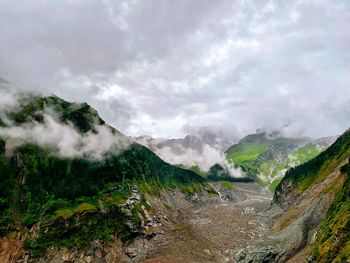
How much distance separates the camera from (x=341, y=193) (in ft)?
635

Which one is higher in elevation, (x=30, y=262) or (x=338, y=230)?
(x=30, y=262)

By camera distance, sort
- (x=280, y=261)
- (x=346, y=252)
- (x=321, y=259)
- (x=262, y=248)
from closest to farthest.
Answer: (x=346, y=252) → (x=321, y=259) → (x=280, y=261) → (x=262, y=248)

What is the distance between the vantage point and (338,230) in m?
156

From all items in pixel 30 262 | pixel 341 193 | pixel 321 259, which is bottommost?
pixel 321 259

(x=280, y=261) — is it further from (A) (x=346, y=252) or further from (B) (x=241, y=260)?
(A) (x=346, y=252)

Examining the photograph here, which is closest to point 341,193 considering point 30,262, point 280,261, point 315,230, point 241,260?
point 315,230

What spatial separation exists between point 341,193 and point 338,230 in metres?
41.8

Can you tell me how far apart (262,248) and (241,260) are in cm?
1128

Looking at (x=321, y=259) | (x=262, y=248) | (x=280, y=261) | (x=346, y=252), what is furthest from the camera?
(x=262, y=248)

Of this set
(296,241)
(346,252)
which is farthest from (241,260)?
(346,252)

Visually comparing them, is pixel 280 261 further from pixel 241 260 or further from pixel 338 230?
pixel 338 230

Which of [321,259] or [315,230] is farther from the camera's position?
[315,230]

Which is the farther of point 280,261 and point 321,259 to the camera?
point 280,261

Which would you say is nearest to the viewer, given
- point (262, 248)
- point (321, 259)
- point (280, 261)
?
point (321, 259)
